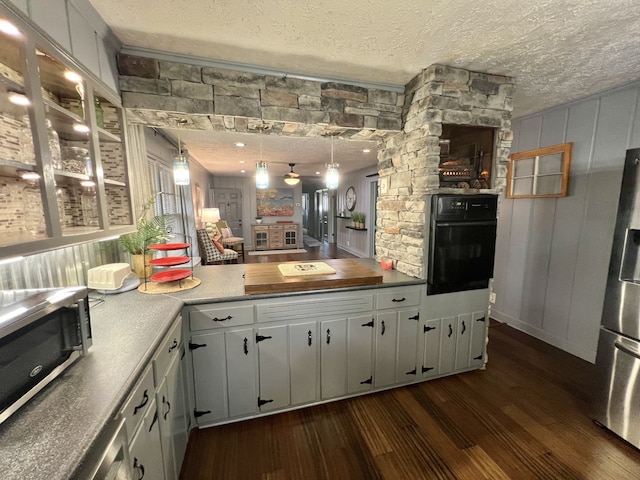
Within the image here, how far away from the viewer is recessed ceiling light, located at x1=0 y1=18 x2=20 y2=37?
0.95 metres

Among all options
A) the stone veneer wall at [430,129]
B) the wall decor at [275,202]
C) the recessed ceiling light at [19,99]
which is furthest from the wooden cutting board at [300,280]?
the wall decor at [275,202]

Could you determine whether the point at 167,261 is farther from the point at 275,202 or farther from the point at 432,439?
the point at 275,202

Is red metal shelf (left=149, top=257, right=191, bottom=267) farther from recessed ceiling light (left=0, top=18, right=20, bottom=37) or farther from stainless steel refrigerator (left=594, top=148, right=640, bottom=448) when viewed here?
stainless steel refrigerator (left=594, top=148, right=640, bottom=448)

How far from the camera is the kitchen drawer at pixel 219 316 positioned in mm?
1737

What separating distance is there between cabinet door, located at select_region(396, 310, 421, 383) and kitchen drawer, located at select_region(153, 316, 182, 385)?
1.62 metres

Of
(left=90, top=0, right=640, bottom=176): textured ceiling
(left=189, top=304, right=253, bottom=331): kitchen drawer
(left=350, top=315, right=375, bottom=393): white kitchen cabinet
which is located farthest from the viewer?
(left=350, top=315, right=375, bottom=393): white kitchen cabinet

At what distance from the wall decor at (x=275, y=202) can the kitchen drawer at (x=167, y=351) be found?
7.36 meters

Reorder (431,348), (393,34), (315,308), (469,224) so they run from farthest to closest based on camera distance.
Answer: (431,348) → (469,224) → (315,308) → (393,34)

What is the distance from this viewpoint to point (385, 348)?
7.17 feet

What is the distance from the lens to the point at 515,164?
328 cm

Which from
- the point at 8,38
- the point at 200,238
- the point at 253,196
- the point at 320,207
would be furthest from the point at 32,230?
the point at 320,207

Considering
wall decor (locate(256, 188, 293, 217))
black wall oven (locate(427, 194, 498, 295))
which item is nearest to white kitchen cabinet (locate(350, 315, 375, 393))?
black wall oven (locate(427, 194, 498, 295))

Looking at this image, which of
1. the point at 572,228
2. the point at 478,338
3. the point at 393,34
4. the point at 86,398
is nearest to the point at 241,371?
the point at 86,398

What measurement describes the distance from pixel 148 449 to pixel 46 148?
1.31 m
